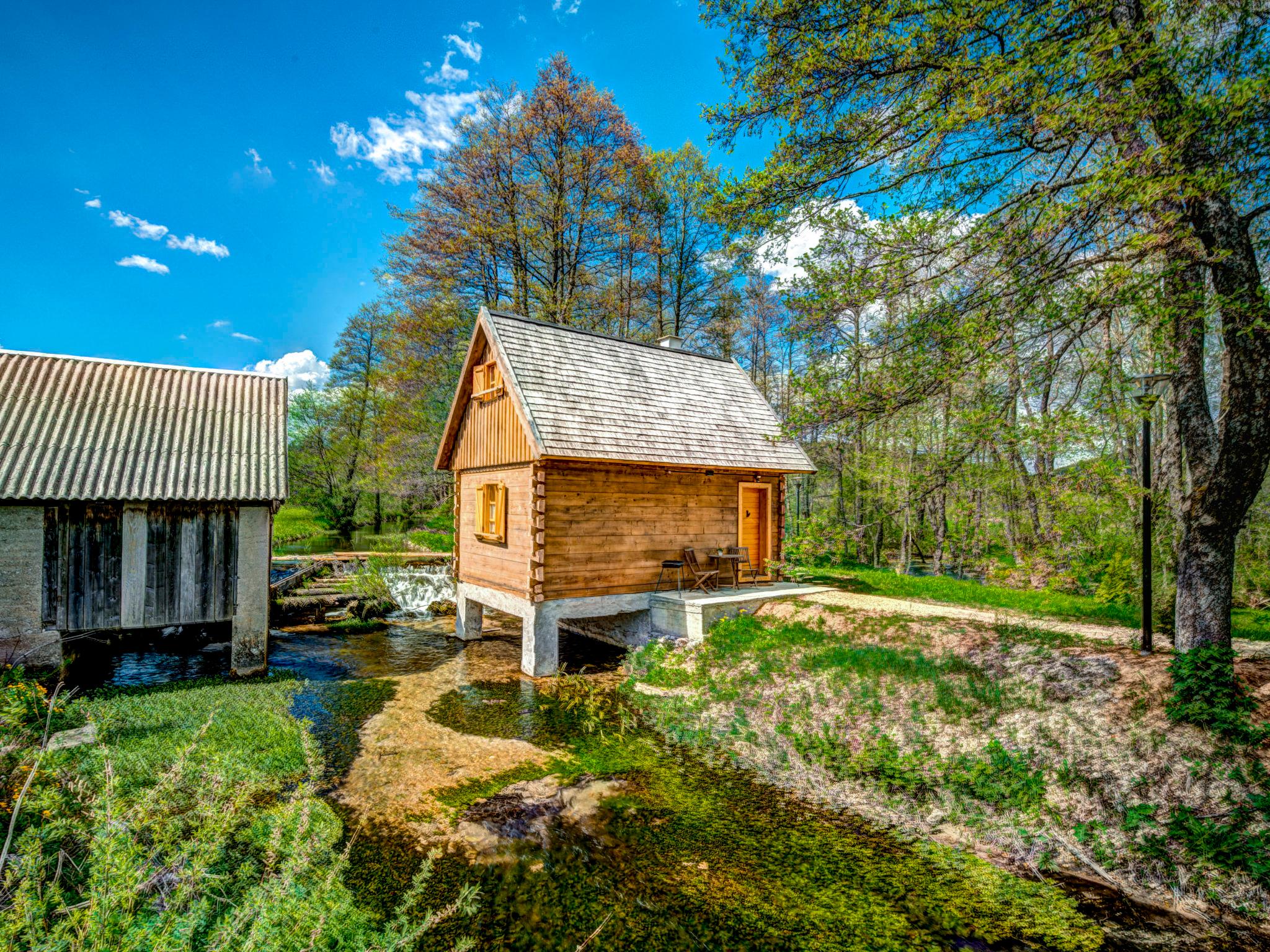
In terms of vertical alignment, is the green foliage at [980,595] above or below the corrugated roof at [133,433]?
below

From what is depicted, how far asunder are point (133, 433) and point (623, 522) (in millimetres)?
8445

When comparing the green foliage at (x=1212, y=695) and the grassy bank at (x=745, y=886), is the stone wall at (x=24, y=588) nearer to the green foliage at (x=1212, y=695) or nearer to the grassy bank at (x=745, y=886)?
the grassy bank at (x=745, y=886)

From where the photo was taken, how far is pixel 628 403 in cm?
1206

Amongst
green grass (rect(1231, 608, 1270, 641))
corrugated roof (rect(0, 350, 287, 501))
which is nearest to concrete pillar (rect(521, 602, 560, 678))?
corrugated roof (rect(0, 350, 287, 501))

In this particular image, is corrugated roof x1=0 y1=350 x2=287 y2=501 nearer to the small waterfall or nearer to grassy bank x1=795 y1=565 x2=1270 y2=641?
the small waterfall

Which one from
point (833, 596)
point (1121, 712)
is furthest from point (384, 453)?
point (1121, 712)

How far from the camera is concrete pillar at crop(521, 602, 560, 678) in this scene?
33.9ft

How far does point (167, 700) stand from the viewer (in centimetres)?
825

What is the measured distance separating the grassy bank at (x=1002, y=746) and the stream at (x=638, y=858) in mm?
623

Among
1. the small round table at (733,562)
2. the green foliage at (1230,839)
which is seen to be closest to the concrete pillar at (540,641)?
the small round table at (733,562)

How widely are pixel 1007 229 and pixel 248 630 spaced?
39.5 feet

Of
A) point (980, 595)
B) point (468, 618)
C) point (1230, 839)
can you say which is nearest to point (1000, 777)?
point (1230, 839)

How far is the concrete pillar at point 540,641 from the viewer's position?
33.9 ft

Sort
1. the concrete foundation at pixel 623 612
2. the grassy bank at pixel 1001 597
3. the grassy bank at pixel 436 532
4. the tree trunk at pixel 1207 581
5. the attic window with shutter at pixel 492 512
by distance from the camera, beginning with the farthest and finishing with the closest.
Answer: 1. the grassy bank at pixel 436 532
2. the attic window with shutter at pixel 492 512
3. the concrete foundation at pixel 623 612
4. the grassy bank at pixel 1001 597
5. the tree trunk at pixel 1207 581
